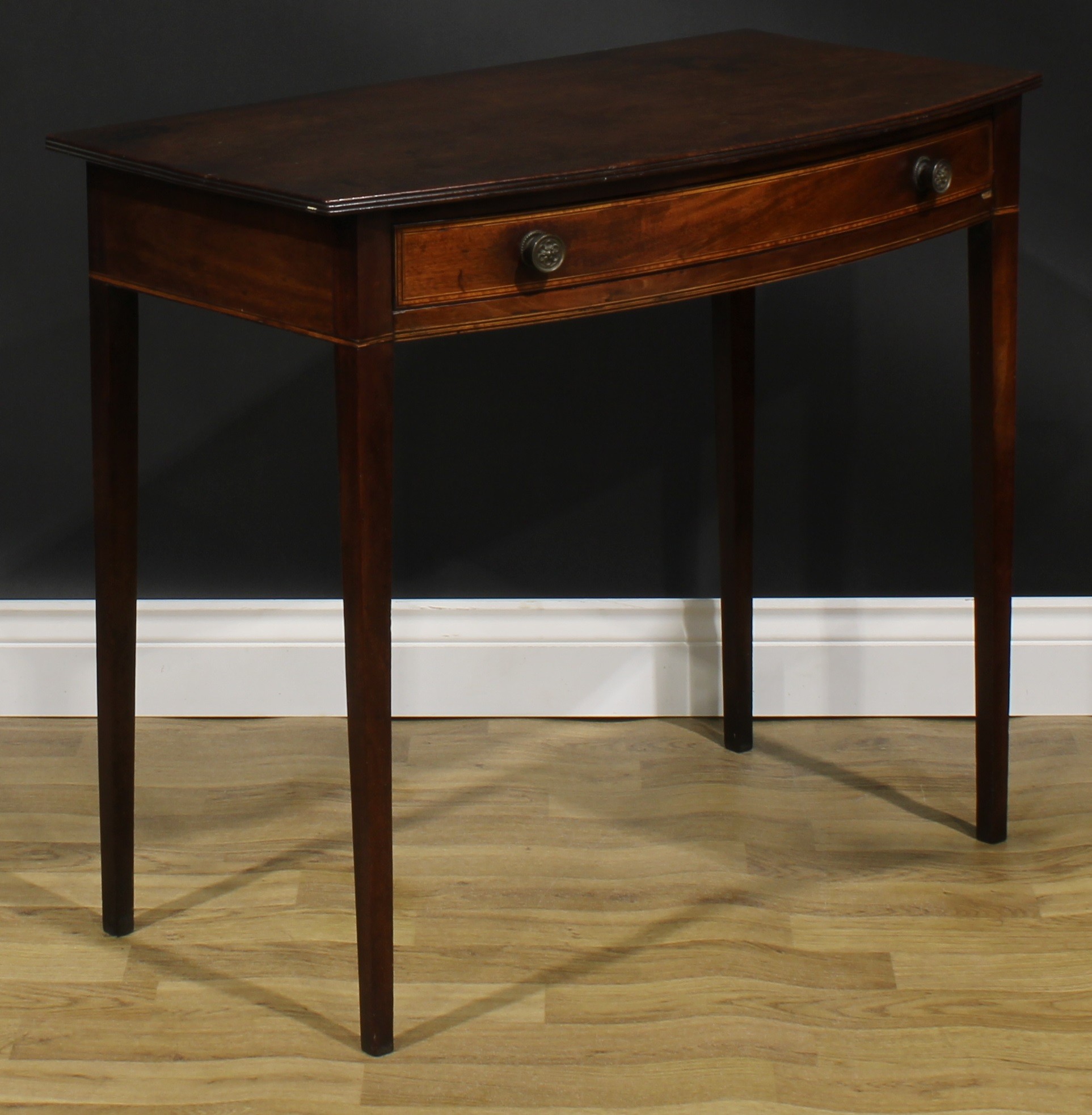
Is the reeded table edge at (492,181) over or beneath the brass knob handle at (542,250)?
over

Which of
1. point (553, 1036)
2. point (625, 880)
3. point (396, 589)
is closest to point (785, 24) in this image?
point (396, 589)

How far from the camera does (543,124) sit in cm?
161

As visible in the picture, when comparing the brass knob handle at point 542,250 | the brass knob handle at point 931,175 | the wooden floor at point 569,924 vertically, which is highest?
the brass knob handle at point 931,175

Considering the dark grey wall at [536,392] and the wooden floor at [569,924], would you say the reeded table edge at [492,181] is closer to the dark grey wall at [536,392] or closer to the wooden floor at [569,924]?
the dark grey wall at [536,392]

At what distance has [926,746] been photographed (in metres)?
2.37

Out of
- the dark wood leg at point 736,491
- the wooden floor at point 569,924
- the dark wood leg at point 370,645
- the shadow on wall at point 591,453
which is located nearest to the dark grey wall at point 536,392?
the shadow on wall at point 591,453

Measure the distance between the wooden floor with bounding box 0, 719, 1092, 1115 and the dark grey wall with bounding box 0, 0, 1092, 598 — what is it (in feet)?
0.82

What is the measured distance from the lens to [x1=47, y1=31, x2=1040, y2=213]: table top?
1.42 meters

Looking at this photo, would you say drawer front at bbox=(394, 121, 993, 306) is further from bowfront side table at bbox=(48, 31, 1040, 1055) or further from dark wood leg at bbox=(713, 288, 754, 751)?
dark wood leg at bbox=(713, 288, 754, 751)

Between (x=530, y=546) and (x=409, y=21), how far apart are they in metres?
0.75

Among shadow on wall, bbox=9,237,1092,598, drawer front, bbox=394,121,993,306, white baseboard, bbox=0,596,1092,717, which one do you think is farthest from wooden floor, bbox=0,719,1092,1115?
drawer front, bbox=394,121,993,306

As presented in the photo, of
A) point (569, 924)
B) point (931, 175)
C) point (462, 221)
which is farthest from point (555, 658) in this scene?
point (462, 221)

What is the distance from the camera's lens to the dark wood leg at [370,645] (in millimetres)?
1444

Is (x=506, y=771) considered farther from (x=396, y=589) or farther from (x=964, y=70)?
(x=964, y=70)
